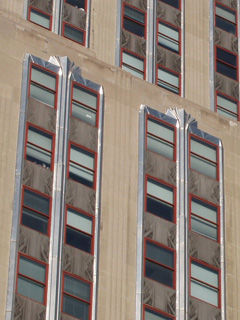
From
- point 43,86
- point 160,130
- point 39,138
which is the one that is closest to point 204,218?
point 160,130

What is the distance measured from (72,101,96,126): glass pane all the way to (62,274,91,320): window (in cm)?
930

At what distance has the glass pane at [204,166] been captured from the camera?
7718 cm

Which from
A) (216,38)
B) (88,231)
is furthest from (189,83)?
(88,231)

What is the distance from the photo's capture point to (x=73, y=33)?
83875mm

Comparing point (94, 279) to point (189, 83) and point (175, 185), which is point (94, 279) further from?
point (189, 83)

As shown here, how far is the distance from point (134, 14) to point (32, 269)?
24.3m

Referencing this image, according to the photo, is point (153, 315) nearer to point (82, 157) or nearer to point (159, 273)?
point (159, 273)

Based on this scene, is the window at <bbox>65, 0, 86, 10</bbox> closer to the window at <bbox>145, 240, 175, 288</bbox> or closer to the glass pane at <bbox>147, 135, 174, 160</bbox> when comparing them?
the glass pane at <bbox>147, 135, 174, 160</bbox>

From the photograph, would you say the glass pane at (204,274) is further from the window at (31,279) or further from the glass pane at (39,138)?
the glass pane at (39,138)

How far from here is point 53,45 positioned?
75.4m

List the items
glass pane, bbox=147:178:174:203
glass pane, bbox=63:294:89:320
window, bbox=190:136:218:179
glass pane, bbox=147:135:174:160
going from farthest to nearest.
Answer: window, bbox=190:136:218:179
glass pane, bbox=147:135:174:160
glass pane, bbox=147:178:174:203
glass pane, bbox=63:294:89:320

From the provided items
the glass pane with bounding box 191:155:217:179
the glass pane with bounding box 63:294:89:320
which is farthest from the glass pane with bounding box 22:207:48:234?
the glass pane with bounding box 191:155:217:179

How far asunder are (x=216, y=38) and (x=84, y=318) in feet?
89.2

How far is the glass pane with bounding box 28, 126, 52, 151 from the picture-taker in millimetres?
71250
